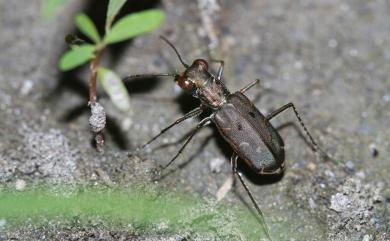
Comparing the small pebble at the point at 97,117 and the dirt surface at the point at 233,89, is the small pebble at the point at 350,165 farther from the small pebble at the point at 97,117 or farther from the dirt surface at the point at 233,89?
the small pebble at the point at 97,117

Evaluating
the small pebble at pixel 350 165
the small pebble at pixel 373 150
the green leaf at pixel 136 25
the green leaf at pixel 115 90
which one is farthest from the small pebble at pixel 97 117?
the small pebble at pixel 373 150

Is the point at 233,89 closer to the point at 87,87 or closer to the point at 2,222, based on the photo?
the point at 87,87

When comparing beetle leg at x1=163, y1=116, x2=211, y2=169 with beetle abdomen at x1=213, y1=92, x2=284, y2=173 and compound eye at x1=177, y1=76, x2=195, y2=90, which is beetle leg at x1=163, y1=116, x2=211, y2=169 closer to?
beetle abdomen at x1=213, y1=92, x2=284, y2=173

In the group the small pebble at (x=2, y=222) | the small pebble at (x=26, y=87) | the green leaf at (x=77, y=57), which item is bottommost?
the small pebble at (x=2, y=222)

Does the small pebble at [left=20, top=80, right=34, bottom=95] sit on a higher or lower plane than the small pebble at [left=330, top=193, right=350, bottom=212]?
higher

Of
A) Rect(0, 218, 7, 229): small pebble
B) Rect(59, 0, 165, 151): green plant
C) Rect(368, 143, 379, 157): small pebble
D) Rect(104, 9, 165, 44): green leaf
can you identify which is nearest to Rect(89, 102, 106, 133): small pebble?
Rect(59, 0, 165, 151): green plant
